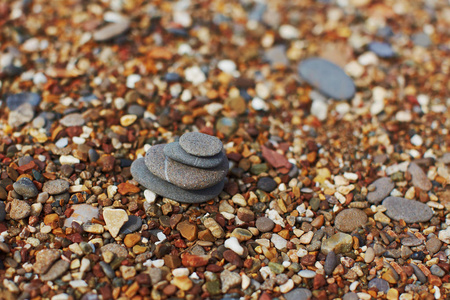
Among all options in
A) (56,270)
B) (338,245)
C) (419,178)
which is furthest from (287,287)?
(419,178)

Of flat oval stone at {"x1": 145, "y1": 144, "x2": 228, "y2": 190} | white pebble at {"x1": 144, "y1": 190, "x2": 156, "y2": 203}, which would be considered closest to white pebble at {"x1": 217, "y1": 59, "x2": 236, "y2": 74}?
flat oval stone at {"x1": 145, "y1": 144, "x2": 228, "y2": 190}

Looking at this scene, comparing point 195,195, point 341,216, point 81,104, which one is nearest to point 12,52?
point 81,104

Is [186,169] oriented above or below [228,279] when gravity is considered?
above

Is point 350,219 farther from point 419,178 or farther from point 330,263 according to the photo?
point 419,178

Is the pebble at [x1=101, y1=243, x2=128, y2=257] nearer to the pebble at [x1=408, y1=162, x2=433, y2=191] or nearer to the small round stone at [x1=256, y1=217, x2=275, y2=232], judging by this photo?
the small round stone at [x1=256, y1=217, x2=275, y2=232]

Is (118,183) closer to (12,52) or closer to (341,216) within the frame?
(341,216)

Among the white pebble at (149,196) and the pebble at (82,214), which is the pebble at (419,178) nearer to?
the white pebble at (149,196)
